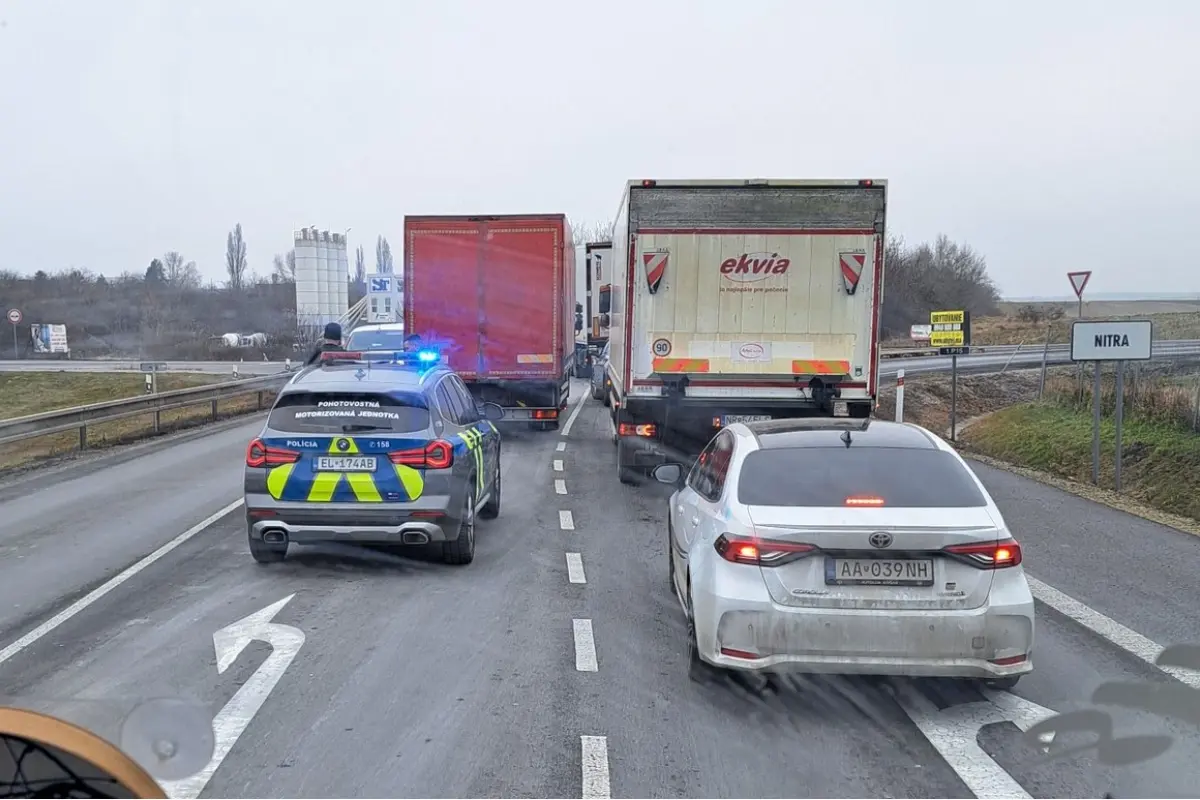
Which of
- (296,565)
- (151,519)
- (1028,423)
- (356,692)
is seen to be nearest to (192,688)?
(356,692)

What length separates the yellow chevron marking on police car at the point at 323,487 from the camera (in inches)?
310

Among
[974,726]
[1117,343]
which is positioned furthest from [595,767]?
[1117,343]

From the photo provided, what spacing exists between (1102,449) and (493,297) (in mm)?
9979

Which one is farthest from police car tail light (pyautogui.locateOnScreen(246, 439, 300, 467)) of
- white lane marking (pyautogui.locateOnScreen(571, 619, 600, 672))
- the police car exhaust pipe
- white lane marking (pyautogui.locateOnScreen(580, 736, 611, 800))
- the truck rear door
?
the truck rear door

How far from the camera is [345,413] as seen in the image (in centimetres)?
802

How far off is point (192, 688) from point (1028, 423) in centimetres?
1696

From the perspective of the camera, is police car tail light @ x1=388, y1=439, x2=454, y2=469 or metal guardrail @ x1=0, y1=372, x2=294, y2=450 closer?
police car tail light @ x1=388, y1=439, x2=454, y2=469

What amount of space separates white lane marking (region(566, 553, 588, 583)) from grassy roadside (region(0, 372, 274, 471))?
35.3 ft

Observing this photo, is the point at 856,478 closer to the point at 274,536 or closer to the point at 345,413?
the point at 345,413

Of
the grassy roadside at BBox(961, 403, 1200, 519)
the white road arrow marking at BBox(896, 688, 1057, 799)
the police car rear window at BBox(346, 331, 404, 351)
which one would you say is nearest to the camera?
the white road arrow marking at BBox(896, 688, 1057, 799)

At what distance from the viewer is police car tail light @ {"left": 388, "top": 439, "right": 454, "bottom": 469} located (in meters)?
7.91

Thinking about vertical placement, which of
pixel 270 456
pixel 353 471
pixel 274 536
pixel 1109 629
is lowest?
pixel 1109 629

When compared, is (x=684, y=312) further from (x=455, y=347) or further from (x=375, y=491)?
(x=455, y=347)

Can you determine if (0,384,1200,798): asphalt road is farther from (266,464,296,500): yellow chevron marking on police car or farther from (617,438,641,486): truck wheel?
(617,438,641,486): truck wheel
